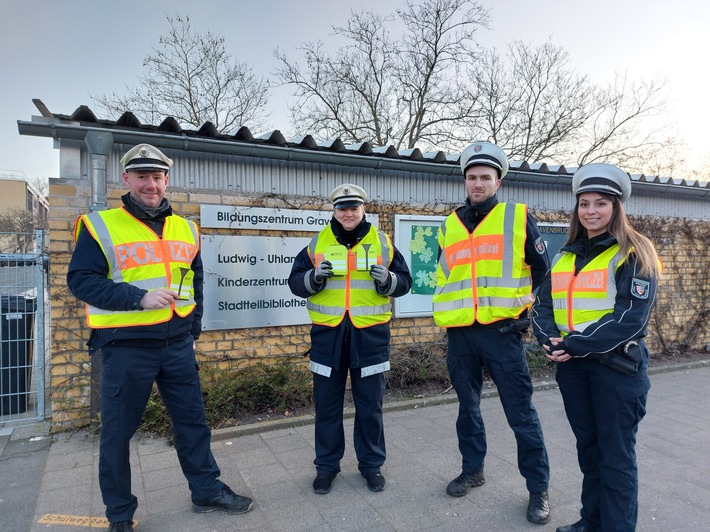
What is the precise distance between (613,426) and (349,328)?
1.68m

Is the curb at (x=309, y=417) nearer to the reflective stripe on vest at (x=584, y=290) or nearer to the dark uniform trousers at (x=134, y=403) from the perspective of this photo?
the dark uniform trousers at (x=134, y=403)

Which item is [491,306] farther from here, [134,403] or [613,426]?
[134,403]

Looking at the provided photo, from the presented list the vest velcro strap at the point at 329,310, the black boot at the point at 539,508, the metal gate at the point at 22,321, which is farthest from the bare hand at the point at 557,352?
the metal gate at the point at 22,321

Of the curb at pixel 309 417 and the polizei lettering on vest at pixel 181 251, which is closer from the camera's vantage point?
the polizei lettering on vest at pixel 181 251

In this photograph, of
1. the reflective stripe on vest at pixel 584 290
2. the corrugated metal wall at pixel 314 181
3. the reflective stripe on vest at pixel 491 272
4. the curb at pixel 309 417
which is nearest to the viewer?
the reflective stripe on vest at pixel 584 290

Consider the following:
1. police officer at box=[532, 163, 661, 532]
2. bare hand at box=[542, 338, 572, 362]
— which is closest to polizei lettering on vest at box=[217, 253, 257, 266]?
police officer at box=[532, 163, 661, 532]

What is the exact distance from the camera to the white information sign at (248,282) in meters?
4.69

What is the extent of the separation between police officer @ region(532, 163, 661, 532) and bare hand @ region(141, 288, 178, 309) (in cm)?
215

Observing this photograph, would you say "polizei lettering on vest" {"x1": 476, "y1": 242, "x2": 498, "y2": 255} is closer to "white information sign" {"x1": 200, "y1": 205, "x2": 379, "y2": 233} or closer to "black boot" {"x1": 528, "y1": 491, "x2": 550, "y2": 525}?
"black boot" {"x1": 528, "y1": 491, "x2": 550, "y2": 525}

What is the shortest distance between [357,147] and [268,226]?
53.6 inches

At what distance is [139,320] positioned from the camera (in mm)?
2629

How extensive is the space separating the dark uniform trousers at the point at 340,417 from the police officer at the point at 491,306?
0.57 m

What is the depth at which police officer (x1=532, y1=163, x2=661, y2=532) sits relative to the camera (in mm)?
2301

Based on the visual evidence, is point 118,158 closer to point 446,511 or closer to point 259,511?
point 259,511
